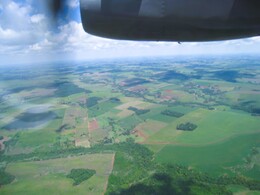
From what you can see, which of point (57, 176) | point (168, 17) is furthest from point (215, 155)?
point (168, 17)

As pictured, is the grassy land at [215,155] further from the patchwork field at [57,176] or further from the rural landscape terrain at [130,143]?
the patchwork field at [57,176]

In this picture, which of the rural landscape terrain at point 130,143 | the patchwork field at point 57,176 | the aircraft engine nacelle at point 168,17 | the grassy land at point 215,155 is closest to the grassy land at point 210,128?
the rural landscape terrain at point 130,143

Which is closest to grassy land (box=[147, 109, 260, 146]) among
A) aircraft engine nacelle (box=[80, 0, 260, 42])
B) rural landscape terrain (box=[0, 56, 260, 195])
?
rural landscape terrain (box=[0, 56, 260, 195])

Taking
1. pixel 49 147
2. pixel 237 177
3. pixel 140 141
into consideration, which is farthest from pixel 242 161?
pixel 49 147

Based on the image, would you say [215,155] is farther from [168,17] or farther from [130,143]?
[168,17]

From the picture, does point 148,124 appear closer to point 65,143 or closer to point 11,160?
point 65,143

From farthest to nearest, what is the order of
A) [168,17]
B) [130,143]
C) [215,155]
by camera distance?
[130,143] → [215,155] → [168,17]

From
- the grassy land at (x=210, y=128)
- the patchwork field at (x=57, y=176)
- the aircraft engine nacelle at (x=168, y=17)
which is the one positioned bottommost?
the patchwork field at (x=57, y=176)
